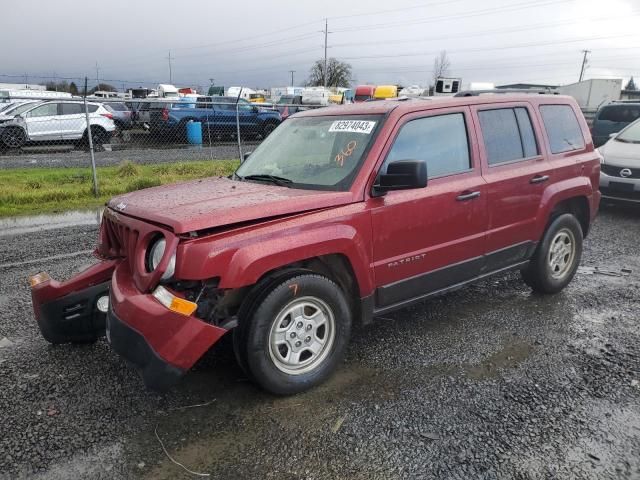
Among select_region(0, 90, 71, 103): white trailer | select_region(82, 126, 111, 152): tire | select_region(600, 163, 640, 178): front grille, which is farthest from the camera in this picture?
select_region(82, 126, 111, 152): tire

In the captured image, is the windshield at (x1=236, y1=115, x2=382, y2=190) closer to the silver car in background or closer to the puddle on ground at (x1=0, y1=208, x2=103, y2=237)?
the puddle on ground at (x1=0, y1=208, x2=103, y2=237)

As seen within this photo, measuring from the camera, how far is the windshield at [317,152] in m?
3.63

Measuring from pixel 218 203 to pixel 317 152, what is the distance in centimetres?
101

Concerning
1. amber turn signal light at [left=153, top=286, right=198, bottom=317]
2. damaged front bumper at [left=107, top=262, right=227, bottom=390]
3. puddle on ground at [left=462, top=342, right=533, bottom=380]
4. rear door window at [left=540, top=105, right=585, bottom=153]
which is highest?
rear door window at [left=540, top=105, right=585, bottom=153]

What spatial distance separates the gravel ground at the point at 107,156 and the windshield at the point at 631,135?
10.6 m

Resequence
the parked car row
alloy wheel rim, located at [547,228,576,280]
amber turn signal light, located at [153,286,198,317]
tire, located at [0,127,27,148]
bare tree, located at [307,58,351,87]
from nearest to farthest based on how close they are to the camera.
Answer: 1. amber turn signal light, located at [153,286,198,317]
2. alloy wheel rim, located at [547,228,576,280]
3. tire, located at [0,127,27,148]
4. the parked car row
5. bare tree, located at [307,58,351,87]

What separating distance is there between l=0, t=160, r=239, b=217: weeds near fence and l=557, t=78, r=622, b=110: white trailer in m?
22.8

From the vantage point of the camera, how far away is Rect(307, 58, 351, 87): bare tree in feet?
245

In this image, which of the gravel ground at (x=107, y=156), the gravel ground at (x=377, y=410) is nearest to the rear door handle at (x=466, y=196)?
the gravel ground at (x=377, y=410)

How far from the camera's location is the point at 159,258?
3.04m

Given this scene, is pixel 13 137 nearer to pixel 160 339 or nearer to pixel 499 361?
pixel 160 339

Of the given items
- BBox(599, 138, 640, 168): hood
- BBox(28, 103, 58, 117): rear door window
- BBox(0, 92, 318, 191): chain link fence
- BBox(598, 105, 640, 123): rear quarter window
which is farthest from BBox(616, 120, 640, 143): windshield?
BBox(28, 103, 58, 117): rear door window

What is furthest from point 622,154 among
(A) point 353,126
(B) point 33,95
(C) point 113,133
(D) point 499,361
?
(B) point 33,95

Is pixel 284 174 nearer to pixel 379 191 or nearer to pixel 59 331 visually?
pixel 379 191
